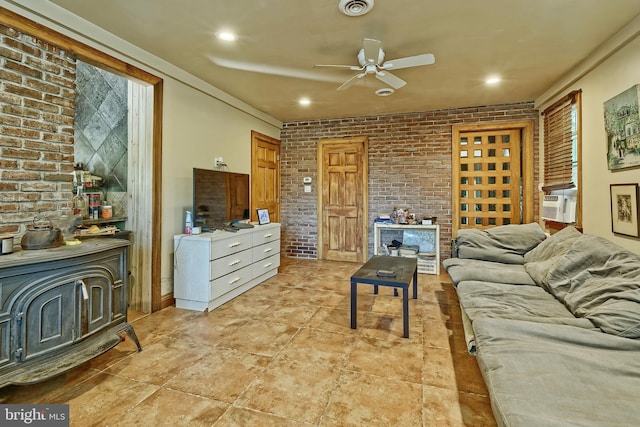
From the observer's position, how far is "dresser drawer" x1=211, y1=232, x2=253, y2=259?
312 centimetres

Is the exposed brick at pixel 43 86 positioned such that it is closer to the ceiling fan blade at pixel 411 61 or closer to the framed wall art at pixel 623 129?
the ceiling fan blade at pixel 411 61

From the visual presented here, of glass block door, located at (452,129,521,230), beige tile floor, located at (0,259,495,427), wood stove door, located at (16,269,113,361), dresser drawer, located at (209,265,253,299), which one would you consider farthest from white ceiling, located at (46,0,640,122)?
beige tile floor, located at (0,259,495,427)

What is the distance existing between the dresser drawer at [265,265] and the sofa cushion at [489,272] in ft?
7.31

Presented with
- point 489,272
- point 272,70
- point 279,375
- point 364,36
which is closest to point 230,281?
point 279,375

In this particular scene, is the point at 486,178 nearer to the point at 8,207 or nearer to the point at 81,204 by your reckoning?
the point at 81,204

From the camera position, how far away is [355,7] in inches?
84.5

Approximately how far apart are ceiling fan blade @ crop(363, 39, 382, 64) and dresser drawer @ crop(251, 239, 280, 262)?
8.06ft

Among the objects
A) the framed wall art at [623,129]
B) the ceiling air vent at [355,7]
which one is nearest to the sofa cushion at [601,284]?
the framed wall art at [623,129]

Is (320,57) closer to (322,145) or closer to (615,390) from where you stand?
(322,145)

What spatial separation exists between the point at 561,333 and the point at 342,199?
4.00 m

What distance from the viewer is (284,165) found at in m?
5.68

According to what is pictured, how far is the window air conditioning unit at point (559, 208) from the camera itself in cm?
342

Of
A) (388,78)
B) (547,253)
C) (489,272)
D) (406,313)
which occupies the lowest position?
(406,313)

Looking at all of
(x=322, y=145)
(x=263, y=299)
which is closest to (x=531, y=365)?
(x=263, y=299)
